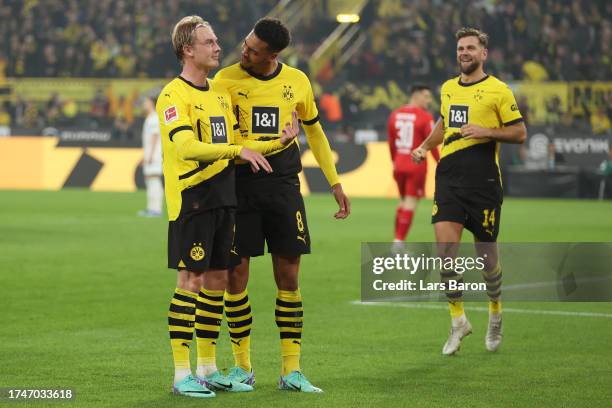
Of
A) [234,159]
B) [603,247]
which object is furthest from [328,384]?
[603,247]

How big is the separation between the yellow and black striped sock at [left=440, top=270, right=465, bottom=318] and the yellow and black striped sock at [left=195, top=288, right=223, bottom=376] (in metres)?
2.32

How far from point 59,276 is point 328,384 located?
6.31m

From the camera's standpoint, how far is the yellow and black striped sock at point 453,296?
8627 millimetres

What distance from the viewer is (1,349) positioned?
26.9 ft

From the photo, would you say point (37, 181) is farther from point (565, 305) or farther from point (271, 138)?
point (271, 138)

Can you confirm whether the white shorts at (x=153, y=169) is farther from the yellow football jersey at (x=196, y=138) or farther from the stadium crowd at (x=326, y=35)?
the yellow football jersey at (x=196, y=138)

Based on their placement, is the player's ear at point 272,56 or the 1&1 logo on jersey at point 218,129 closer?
the 1&1 logo on jersey at point 218,129

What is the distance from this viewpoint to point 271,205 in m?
6.99

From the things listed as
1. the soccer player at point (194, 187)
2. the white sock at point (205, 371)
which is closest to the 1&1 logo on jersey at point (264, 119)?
the soccer player at point (194, 187)

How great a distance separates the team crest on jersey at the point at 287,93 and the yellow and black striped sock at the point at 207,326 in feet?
3.90

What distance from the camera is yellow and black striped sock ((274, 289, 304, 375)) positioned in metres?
7.00

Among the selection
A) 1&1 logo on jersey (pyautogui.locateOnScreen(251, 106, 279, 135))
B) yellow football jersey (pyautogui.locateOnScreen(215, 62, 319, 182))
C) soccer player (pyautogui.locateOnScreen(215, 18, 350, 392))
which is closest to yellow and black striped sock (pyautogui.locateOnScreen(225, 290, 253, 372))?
soccer player (pyautogui.locateOnScreen(215, 18, 350, 392))

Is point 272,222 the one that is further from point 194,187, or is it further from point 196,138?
point 196,138

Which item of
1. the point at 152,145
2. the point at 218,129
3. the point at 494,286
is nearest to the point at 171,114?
the point at 218,129
